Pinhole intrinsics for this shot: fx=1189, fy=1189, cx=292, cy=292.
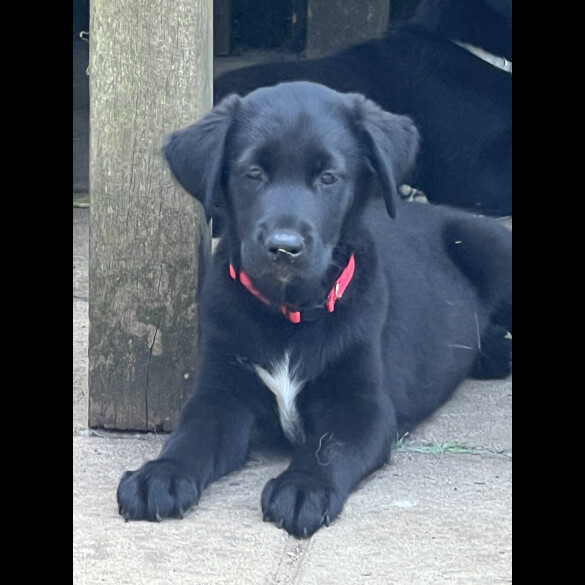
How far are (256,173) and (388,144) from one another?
15.6 inches

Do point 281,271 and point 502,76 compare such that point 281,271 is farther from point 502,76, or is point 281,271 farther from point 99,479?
point 502,76

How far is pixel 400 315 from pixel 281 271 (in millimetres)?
852

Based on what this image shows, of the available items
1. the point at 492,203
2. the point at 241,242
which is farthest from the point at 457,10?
the point at 241,242

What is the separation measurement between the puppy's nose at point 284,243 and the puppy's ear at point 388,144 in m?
0.37

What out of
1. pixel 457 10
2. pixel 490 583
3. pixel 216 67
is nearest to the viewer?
pixel 490 583

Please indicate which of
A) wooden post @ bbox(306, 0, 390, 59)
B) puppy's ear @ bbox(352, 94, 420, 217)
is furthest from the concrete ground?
wooden post @ bbox(306, 0, 390, 59)

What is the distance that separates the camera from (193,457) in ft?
9.98

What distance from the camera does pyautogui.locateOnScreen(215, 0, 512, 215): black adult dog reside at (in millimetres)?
5723

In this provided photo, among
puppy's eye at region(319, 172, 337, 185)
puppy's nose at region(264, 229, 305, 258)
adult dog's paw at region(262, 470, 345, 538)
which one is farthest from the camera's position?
puppy's eye at region(319, 172, 337, 185)

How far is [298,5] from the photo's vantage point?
730 cm

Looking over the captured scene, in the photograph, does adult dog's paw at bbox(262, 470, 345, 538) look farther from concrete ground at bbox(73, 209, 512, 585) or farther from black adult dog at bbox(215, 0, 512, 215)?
black adult dog at bbox(215, 0, 512, 215)

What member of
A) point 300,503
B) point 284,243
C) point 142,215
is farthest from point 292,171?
point 300,503

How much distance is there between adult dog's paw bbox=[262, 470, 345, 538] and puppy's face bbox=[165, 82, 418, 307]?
0.53m

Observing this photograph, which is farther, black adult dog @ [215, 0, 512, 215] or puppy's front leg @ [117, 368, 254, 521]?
black adult dog @ [215, 0, 512, 215]
